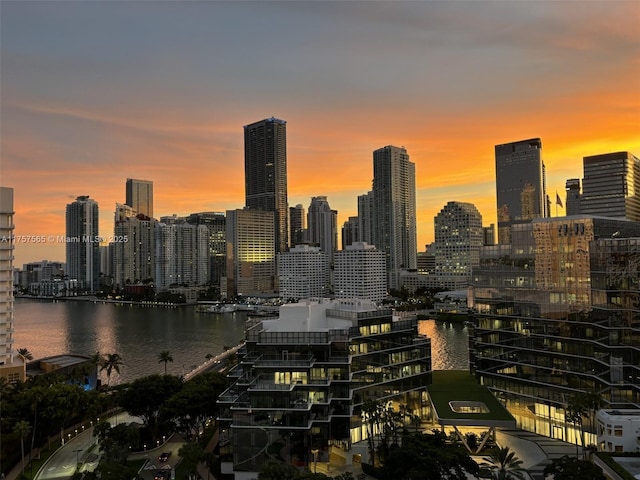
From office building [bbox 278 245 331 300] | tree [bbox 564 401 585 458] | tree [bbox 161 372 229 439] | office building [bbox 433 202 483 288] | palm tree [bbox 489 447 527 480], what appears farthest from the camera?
office building [bbox 433 202 483 288]

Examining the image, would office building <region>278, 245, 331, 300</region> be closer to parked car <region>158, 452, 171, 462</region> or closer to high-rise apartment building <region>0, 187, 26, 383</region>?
high-rise apartment building <region>0, 187, 26, 383</region>

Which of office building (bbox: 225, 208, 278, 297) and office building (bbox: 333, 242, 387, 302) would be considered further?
office building (bbox: 225, 208, 278, 297)

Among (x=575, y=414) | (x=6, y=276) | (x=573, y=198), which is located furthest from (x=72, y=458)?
(x=573, y=198)

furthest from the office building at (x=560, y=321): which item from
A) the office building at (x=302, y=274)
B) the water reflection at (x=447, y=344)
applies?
the office building at (x=302, y=274)

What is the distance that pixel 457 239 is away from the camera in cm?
18200

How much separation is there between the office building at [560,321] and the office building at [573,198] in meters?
149

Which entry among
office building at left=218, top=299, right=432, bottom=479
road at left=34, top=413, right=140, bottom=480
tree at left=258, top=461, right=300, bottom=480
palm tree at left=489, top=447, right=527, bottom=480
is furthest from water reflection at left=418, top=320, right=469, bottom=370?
tree at left=258, top=461, right=300, bottom=480

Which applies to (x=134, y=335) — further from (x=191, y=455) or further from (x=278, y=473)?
(x=278, y=473)

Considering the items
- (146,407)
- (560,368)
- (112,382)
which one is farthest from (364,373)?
(112,382)

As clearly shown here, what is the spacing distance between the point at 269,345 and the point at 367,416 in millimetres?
8343

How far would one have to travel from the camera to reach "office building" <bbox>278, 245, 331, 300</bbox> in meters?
168

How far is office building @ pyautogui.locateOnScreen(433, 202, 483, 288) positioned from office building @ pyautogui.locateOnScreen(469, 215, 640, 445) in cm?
14017

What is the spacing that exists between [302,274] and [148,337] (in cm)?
8338

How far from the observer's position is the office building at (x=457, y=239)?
586ft
